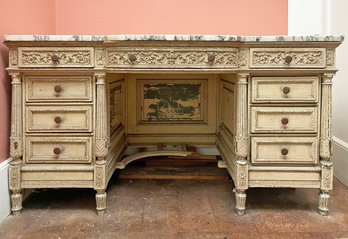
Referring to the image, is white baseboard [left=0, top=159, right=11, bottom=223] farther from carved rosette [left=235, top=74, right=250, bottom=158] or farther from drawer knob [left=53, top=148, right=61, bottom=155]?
carved rosette [left=235, top=74, right=250, bottom=158]

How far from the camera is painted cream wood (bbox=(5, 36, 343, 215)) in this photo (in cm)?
147

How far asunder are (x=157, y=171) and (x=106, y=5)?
1122 millimetres

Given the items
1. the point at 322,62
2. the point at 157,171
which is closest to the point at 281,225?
the point at 322,62

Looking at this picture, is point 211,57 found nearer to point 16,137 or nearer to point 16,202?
point 16,137

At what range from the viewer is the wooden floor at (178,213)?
1.40m

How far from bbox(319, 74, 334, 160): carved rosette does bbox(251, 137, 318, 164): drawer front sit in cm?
3

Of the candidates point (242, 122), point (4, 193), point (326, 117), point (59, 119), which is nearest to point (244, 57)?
point (242, 122)

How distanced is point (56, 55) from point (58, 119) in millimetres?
281

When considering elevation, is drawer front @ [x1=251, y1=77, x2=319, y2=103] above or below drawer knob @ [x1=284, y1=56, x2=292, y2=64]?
below

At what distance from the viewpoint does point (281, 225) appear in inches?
57.5

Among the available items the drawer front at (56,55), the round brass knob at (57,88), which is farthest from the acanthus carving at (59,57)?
the round brass knob at (57,88)

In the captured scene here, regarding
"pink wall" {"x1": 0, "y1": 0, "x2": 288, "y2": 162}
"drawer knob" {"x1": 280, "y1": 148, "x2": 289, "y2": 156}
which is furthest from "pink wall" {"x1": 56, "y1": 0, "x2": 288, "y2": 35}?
"drawer knob" {"x1": 280, "y1": 148, "x2": 289, "y2": 156}

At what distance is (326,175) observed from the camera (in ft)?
4.98

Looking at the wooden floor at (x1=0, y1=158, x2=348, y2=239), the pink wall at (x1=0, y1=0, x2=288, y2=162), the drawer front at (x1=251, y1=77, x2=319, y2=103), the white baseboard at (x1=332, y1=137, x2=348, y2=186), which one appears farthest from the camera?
the pink wall at (x1=0, y1=0, x2=288, y2=162)
